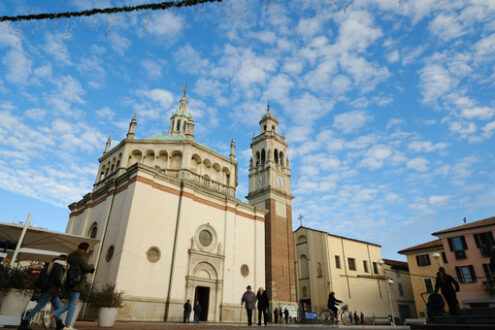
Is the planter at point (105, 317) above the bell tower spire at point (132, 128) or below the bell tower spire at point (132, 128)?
below

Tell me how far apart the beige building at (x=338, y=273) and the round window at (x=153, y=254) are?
2058cm

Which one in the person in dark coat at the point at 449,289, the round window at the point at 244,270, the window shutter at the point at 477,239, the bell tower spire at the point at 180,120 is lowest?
the person in dark coat at the point at 449,289

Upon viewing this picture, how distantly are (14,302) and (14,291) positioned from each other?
24 centimetres

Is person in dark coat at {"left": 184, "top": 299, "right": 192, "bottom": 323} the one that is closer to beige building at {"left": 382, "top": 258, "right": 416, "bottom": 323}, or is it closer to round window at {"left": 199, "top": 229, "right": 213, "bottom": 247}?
round window at {"left": 199, "top": 229, "right": 213, "bottom": 247}

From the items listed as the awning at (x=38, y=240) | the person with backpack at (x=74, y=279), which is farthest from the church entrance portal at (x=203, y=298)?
the person with backpack at (x=74, y=279)

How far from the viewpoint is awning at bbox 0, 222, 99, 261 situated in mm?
10516

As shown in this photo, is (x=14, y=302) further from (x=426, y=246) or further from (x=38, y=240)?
(x=426, y=246)

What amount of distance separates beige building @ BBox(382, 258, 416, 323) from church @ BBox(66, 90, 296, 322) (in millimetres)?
14779

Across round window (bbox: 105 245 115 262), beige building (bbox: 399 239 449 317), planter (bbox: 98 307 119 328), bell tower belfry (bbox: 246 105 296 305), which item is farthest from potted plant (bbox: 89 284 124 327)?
beige building (bbox: 399 239 449 317)

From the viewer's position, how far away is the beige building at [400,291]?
114 feet

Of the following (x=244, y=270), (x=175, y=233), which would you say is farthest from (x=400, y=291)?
(x=175, y=233)

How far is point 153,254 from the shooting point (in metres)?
18.2

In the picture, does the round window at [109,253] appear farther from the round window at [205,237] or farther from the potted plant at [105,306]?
the potted plant at [105,306]

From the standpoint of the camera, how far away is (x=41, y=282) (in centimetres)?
535
